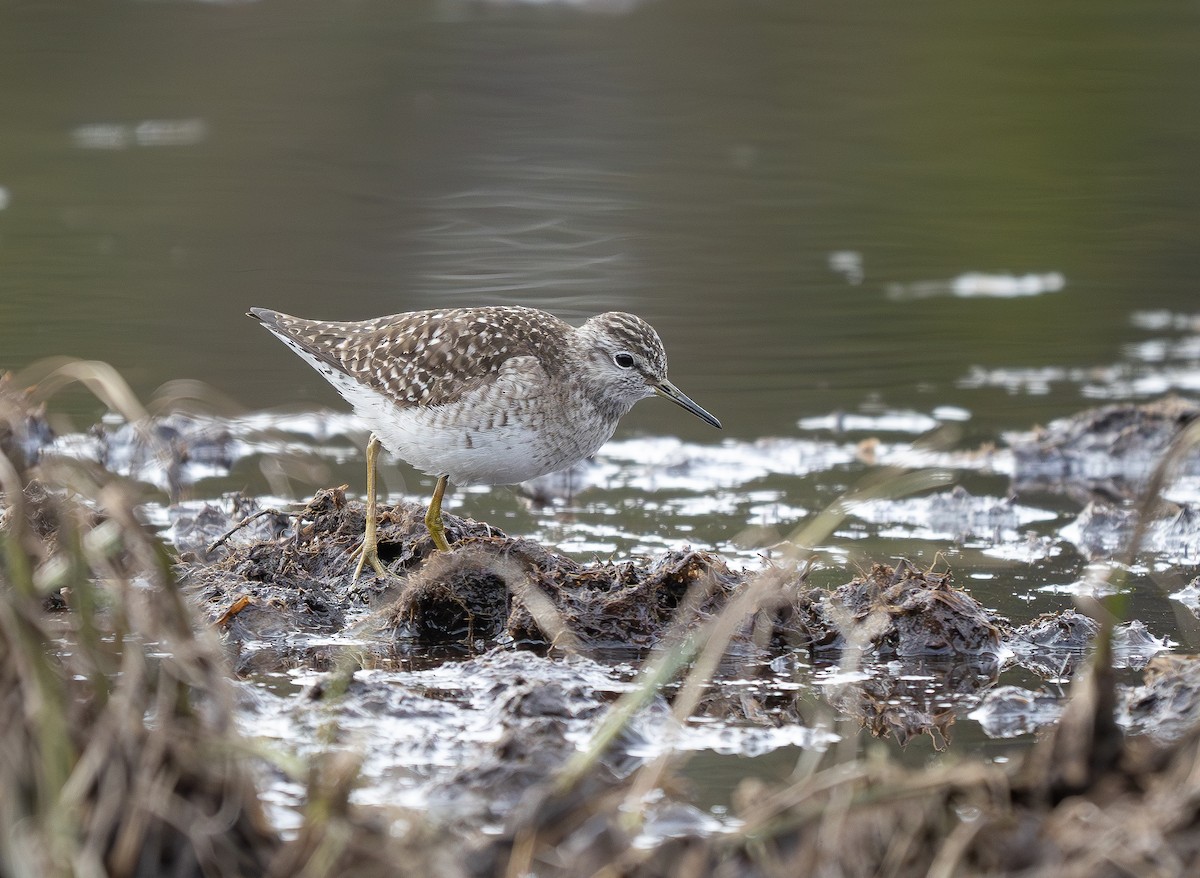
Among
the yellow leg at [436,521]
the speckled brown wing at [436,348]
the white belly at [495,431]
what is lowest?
the yellow leg at [436,521]

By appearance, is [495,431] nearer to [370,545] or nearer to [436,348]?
[436,348]

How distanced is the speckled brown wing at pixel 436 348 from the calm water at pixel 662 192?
53.0 inches

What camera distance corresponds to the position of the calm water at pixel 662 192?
1091 centimetres

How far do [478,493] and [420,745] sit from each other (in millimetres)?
3987

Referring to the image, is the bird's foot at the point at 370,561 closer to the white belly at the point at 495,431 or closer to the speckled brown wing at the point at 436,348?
the white belly at the point at 495,431

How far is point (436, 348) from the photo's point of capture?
731cm

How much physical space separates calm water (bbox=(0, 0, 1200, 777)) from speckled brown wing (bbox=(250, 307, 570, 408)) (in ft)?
4.41

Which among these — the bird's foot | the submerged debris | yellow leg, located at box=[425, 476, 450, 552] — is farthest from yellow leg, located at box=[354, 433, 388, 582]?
the submerged debris

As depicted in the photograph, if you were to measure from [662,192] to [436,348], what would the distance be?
8678mm

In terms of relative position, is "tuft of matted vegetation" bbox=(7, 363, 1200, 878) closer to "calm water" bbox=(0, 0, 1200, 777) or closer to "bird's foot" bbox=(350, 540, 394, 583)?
"bird's foot" bbox=(350, 540, 394, 583)

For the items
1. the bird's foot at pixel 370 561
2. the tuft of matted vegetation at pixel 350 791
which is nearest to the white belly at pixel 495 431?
the bird's foot at pixel 370 561


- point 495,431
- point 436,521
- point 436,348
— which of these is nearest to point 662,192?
point 436,348

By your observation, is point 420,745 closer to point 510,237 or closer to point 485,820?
point 485,820

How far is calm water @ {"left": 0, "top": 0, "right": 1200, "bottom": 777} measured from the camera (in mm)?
10914
